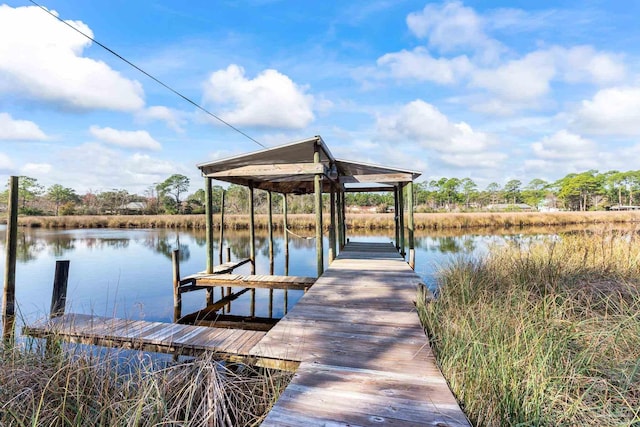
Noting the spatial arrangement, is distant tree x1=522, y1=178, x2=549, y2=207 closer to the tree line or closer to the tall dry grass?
the tree line

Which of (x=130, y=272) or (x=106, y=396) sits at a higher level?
(x=106, y=396)

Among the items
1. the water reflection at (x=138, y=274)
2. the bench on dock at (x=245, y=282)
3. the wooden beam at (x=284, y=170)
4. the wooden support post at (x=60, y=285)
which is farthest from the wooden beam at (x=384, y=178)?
the wooden support post at (x=60, y=285)

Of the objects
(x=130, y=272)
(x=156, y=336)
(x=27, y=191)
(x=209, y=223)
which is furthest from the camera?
(x=27, y=191)

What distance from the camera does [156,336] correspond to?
3.54 meters

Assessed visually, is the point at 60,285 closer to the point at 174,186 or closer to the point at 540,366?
the point at 540,366

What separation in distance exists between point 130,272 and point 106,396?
1094cm

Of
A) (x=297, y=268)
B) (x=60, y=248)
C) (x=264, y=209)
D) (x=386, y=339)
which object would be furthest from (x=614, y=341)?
(x=264, y=209)

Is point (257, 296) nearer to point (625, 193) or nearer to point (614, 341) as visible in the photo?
point (614, 341)

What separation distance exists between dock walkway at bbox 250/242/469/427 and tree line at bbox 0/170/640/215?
3827 centimetres

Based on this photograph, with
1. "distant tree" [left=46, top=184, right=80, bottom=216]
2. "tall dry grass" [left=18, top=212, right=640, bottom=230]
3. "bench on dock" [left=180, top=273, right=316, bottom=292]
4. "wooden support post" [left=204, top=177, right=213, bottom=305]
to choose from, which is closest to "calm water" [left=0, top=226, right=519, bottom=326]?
"wooden support post" [left=204, top=177, right=213, bottom=305]

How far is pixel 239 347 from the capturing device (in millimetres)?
3059

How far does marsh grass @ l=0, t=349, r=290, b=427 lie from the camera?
2135 millimetres

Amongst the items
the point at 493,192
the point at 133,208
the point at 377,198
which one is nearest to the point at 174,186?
the point at 133,208

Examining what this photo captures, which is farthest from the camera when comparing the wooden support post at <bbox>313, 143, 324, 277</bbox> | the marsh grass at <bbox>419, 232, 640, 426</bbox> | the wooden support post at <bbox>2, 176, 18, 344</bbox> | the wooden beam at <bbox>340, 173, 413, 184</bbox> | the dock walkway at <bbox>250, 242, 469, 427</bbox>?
the wooden beam at <bbox>340, 173, 413, 184</bbox>
